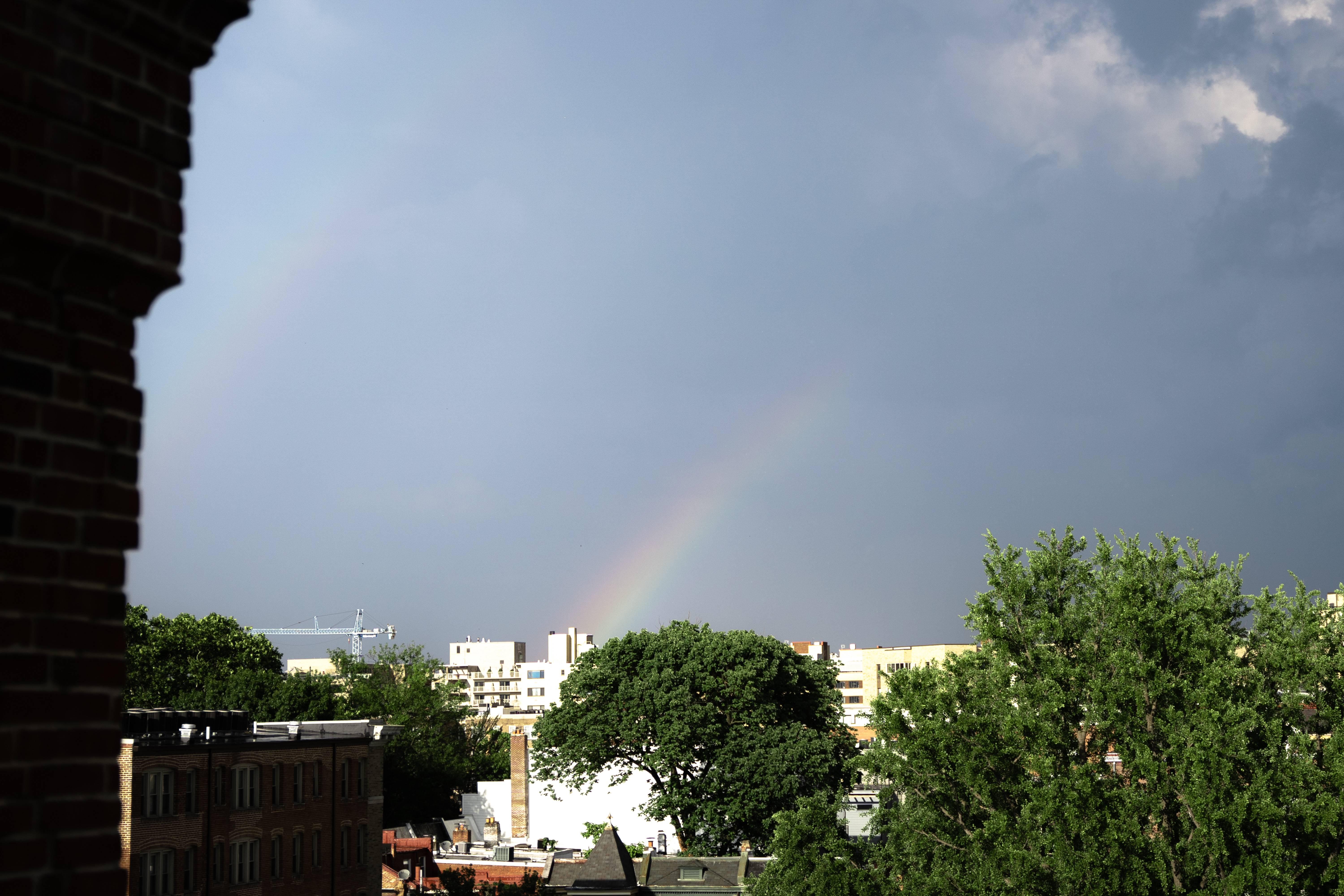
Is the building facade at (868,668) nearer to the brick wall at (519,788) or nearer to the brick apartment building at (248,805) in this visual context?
the brick wall at (519,788)

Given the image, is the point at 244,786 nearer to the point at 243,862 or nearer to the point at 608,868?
the point at 243,862

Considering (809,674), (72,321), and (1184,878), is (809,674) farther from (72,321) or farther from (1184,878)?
(72,321)

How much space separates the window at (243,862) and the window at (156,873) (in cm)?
295

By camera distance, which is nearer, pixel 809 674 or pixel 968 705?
pixel 968 705

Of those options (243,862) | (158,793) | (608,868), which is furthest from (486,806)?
(158,793)

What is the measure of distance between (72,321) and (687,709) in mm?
64637

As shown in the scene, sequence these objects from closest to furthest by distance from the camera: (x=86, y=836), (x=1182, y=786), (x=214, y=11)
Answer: (x=86, y=836), (x=214, y=11), (x=1182, y=786)

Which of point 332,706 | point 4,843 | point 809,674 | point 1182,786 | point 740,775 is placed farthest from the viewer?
point 332,706

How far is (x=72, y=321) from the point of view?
383cm

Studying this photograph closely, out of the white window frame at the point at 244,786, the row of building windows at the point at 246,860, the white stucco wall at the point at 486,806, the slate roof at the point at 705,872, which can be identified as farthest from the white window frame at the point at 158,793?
the white stucco wall at the point at 486,806

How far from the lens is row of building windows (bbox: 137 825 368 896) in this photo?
4359cm

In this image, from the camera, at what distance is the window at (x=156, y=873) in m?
42.6

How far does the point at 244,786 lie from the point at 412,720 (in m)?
62.8

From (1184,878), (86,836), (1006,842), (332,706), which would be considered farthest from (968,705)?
(332,706)
